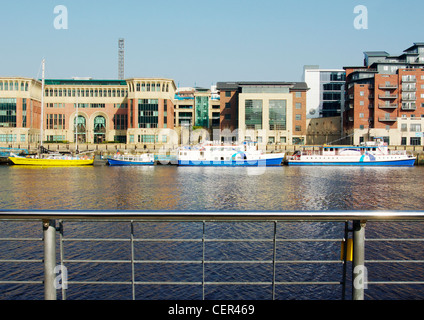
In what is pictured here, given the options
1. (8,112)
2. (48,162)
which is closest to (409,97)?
(48,162)

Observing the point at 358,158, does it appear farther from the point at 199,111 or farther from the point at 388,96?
the point at 199,111

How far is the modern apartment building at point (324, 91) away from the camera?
422 feet

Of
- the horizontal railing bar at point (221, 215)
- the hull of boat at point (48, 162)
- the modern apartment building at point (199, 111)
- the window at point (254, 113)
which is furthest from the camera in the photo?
the modern apartment building at point (199, 111)

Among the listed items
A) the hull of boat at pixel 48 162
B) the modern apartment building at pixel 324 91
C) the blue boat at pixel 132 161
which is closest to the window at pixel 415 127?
the modern apartment building at pixel 324 91

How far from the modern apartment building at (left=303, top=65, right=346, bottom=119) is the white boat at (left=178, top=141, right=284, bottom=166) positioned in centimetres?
5269

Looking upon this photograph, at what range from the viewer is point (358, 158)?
8438 cm

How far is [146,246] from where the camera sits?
18.1 meters

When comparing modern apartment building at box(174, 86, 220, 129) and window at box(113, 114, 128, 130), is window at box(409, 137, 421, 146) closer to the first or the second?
modern apartment building at box(174, 86, 220, 129)

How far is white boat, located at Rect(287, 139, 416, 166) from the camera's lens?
83.9 metres

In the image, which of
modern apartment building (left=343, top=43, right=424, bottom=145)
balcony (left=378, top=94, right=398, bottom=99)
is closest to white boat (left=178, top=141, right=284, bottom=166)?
modern apartment building (left=343, top=43, right=424, bottom=145)

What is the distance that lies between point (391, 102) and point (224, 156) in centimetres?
5107

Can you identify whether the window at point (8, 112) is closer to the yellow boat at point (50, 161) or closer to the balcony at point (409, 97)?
the yellow boat at point (50, 161)

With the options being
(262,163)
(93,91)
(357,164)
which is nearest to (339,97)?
(357,164)

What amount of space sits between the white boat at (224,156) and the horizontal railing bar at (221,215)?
76944mm
